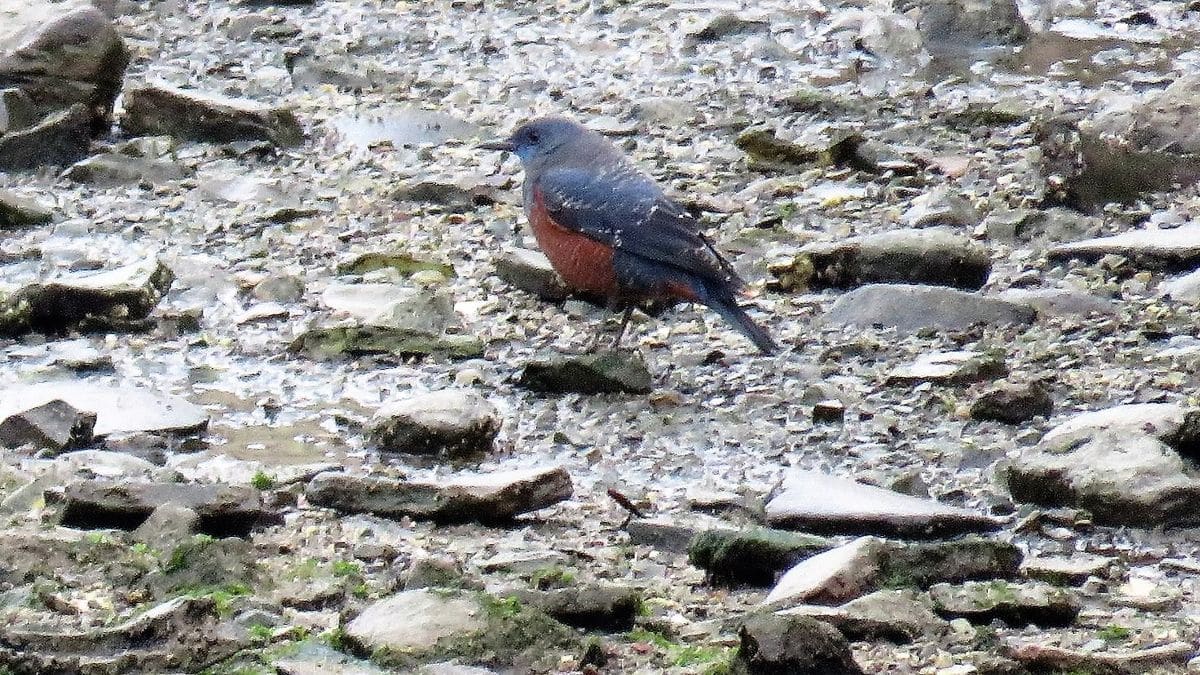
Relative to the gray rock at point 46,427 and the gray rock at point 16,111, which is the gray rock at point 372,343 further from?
the gray rock at point 16,111

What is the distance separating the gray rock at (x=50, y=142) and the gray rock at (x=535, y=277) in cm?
239

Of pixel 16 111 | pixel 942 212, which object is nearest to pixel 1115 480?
pixel 942 212

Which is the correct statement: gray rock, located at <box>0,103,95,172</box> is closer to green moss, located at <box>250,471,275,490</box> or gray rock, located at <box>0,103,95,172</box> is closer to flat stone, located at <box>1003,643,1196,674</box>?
green moss, located at <box>250,471,275,490</box>

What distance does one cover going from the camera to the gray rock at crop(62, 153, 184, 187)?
302 inches

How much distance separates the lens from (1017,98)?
8.40 m

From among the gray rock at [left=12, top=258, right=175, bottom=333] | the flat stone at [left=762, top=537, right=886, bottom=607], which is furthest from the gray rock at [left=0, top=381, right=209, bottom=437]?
the flat stone at [left=762, top=537, right=886, bottom=607]

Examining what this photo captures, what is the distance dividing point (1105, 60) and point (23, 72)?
4.68 meters

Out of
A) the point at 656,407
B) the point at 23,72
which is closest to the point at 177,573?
the point at 656,407

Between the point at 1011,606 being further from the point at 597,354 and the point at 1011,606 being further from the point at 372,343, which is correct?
the point at 372,343

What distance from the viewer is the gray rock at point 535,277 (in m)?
6.40

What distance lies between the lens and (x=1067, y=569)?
3.99 meters

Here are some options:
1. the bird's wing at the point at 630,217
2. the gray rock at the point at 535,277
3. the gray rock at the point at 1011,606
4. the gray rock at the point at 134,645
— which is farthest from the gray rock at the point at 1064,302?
the gray rock at the point at 134,645

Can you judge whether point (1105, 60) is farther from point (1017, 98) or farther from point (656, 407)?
point (656, 407)

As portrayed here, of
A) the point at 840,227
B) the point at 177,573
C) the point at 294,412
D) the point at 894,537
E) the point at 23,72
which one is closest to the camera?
the point at 177,573
